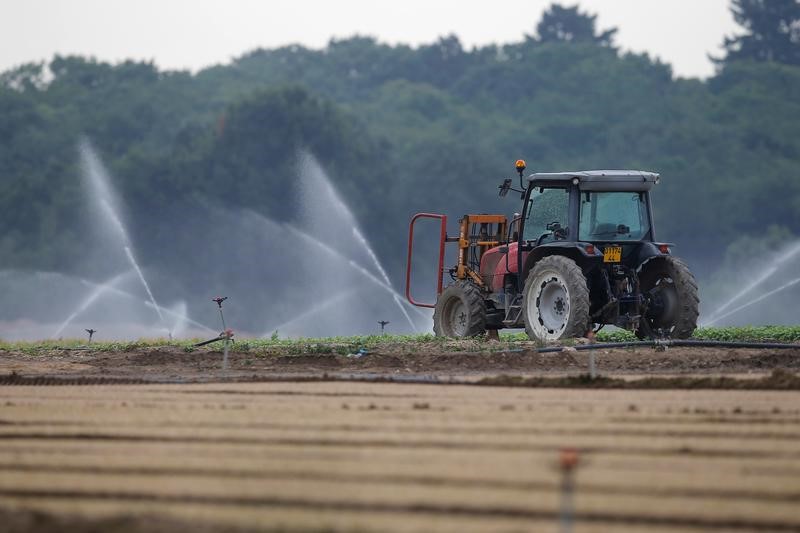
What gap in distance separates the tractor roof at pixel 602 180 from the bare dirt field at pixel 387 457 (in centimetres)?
517

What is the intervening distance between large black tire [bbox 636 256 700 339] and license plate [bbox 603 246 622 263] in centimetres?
71

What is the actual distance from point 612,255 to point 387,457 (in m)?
10.5

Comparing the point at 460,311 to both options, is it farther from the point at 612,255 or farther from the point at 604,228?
the point at 612,255

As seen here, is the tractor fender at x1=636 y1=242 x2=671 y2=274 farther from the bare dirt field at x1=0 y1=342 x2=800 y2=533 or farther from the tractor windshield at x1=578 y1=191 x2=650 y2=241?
the bare dirt field at x1=0 y1=342 x2=800 y2=533

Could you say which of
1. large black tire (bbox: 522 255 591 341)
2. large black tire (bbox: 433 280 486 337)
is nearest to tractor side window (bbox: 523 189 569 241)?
large black tire (bbox: 522 255 591 341)

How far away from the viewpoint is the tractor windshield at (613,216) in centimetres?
2011

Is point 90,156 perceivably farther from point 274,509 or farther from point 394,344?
point 274,509

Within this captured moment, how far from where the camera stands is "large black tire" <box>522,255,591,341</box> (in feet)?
62.7

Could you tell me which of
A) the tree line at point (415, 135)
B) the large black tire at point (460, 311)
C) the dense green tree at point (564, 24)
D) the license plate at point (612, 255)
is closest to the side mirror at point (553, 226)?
the license plate at point (612, 255)

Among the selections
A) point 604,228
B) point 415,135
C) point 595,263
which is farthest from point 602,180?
point 415,135

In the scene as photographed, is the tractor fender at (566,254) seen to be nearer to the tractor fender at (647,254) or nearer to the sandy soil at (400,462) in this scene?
the tractor fender at (647,254)

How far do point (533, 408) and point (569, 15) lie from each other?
98.7 m

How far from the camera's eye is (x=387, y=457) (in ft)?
31.7

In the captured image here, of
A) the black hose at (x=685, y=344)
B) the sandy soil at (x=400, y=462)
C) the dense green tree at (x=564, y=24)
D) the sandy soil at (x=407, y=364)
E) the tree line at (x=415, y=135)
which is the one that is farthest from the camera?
the dense green tree at (x=564, y=24)
